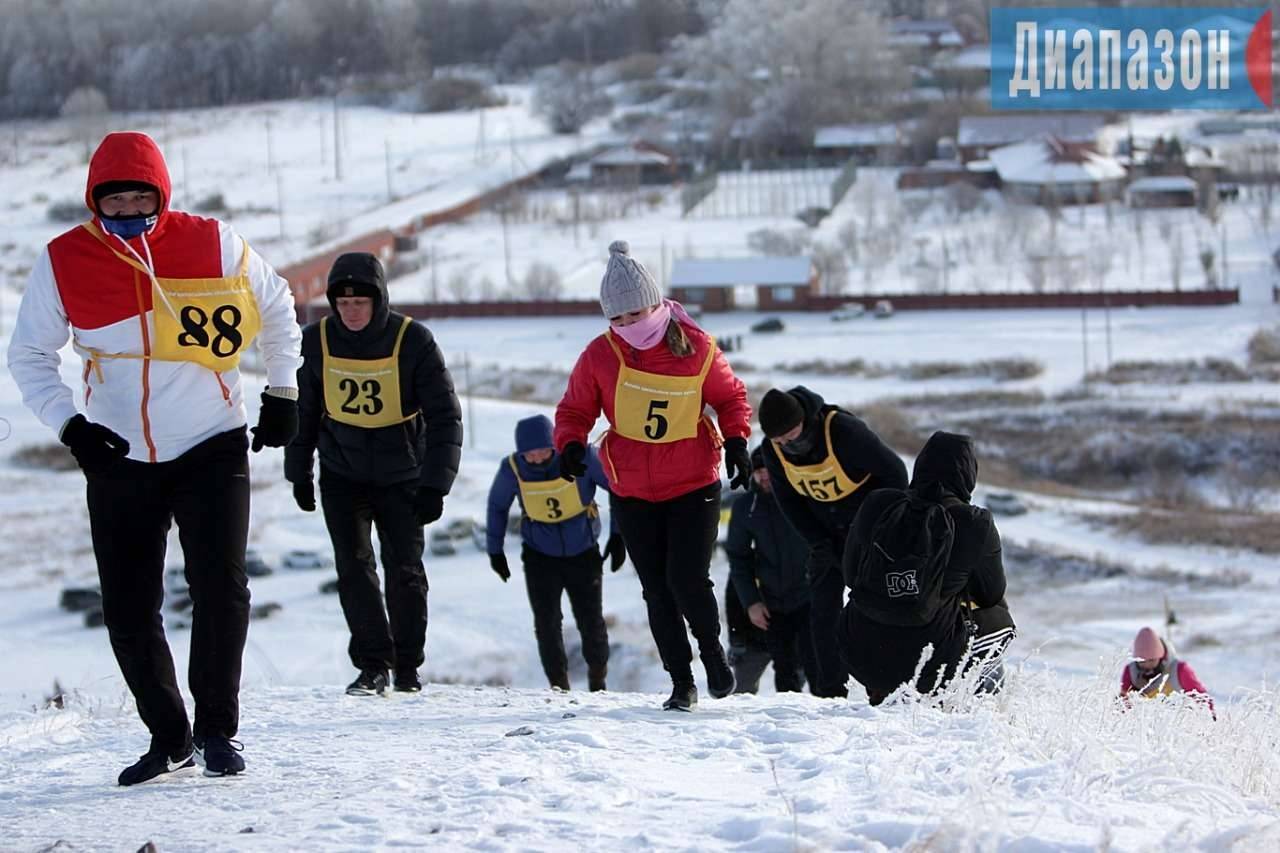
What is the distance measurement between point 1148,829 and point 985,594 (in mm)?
2223

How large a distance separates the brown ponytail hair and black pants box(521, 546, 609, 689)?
8.77ft

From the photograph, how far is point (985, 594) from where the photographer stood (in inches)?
233

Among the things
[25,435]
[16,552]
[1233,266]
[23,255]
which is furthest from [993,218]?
[16,552]

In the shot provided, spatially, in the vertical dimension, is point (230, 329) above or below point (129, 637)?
above

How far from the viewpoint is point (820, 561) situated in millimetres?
6902

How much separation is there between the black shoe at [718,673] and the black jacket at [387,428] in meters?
1.21

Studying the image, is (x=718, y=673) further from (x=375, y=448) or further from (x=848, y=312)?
(x=848, y=312)

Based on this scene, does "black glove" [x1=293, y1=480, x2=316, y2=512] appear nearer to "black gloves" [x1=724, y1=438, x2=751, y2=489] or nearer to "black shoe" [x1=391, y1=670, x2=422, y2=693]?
"black shoe" [x1=391, y1=670, x2=422, y2=693]

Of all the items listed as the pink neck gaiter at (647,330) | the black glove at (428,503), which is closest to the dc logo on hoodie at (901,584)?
the pink neck gaiter at (647,330)

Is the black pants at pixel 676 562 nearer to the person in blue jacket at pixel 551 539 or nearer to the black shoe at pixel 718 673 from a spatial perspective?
the black shoe at pixel 718 673

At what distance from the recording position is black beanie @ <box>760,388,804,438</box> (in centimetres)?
639

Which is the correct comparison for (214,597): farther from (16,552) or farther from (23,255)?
(23,255)

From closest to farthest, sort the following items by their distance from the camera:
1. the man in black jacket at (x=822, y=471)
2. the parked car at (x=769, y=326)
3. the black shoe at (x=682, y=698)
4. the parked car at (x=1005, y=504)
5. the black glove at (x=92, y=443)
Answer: the black glove at (x=92, y=443) → the black shoe at (x=682, y=698) → the man in black jacket at (x=822, y=471) → the parked car at (x=1005, y=504) → the parked car at (x=769, y=326)

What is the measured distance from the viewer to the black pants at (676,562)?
6199mm
